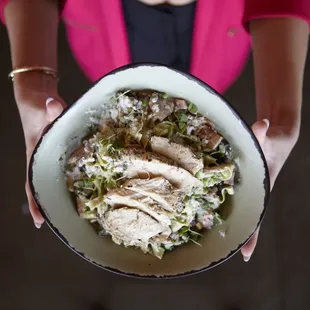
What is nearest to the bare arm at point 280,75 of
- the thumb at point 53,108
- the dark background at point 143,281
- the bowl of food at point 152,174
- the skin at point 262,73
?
the skin at point 262,73

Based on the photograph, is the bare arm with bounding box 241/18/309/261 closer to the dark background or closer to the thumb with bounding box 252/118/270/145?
the thumb with bounding box 252/118/270/145

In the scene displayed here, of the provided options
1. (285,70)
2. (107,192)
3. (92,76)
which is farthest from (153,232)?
(92,76)

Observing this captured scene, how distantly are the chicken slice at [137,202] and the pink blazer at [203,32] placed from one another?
0.31 meters

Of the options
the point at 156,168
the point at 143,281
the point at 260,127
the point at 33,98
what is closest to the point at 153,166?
the point at 156,168

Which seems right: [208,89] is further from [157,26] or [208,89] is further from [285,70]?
[157,26]

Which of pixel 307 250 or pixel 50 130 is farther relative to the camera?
pixel 307 250

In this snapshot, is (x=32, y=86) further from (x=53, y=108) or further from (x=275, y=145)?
(x=275, y=145)

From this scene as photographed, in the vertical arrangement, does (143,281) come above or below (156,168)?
below

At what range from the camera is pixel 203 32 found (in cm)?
83

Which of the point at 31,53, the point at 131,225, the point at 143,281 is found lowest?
the point at 143,281

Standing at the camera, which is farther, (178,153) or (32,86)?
(32,86)

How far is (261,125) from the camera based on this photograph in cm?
63

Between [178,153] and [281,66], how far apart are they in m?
0.25

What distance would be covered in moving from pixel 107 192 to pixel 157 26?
0.37m
